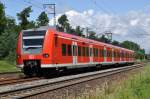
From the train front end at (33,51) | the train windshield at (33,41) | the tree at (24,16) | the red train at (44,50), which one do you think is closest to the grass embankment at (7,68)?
the red train at (44,50)

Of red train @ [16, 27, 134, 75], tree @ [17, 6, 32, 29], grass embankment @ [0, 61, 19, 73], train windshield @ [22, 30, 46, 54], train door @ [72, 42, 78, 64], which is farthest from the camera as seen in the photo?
tree @ [17, 6, 32, 29]

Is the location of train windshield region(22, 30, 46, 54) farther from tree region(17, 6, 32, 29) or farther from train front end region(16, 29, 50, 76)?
tree region(17, 6, 32, 29)

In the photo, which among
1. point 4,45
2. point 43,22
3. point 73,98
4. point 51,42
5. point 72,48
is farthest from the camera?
point 43,22

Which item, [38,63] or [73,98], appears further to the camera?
[38,63]

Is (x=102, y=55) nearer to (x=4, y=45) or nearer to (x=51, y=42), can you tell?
(x=51, y=42)

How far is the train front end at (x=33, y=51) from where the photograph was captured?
2517cm

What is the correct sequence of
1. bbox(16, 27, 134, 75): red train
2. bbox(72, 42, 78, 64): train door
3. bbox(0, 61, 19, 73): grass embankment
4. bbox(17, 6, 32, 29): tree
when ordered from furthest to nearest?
bbox(17, 6, 32, 29): tree
bbox(0, 61, 19, 73): grass embankment
bbox(72, 42, 78, 64): train door
bbox(16, 27, 134, 75): red train

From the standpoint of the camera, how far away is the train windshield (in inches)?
1004

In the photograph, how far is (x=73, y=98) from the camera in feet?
47.1

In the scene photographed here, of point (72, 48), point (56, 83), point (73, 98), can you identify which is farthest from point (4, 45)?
point (73, 98)

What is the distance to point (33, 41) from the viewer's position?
84.5ft

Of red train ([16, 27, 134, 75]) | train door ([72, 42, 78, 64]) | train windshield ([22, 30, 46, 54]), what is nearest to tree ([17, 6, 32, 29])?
train door ([72, 42, 78, 64])

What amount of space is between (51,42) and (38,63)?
1.41 m

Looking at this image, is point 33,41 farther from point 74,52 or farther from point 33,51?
point 74,52
